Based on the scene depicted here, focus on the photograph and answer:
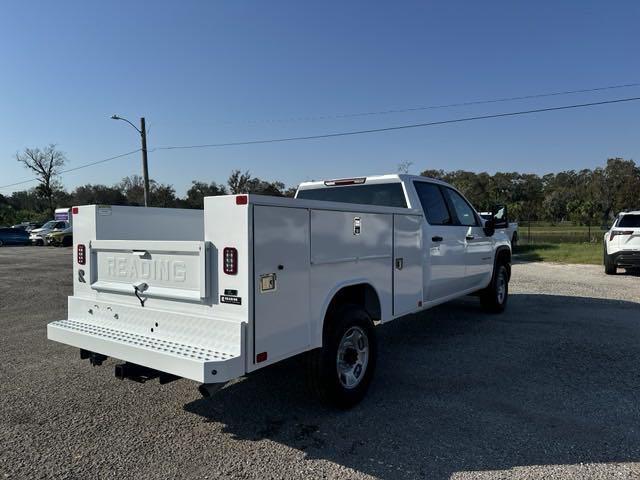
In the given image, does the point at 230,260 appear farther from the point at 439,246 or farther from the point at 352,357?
the point at 439,246

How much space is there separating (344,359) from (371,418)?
53cm

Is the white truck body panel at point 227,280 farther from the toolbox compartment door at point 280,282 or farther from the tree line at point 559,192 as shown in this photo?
the tree line at point 559,192

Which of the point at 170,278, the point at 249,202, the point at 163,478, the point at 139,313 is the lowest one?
the point at 163,478

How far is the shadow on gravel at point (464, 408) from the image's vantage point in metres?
3.46

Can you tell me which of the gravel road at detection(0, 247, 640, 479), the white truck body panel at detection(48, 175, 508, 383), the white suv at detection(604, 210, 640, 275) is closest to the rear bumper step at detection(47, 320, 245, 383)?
the white truck body panel at detection(48, 175, 508, 383)

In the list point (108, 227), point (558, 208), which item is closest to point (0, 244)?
point (108, 227)

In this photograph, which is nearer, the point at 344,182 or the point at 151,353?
the point at 151,353

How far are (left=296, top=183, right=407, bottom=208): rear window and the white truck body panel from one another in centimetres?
71

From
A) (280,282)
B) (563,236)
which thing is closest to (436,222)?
(280,282)

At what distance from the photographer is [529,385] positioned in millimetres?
4824

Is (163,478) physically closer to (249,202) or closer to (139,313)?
(139,313)

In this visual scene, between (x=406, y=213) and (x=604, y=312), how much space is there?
5.43 m

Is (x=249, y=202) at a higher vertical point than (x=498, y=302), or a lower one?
higher

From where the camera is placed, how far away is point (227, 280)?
11.0 ft
